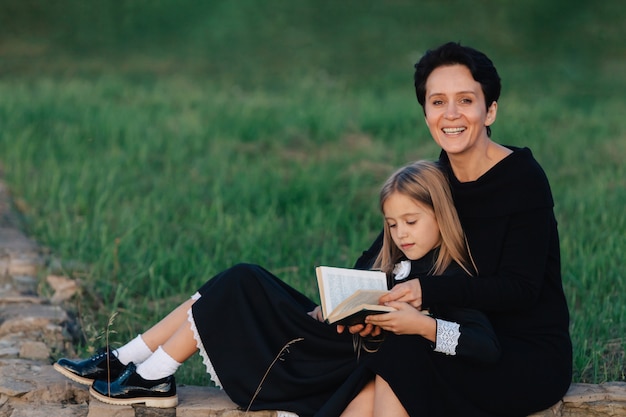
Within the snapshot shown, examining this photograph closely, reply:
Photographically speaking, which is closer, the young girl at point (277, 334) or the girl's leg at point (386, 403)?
the girl's leg at point (386, 403)

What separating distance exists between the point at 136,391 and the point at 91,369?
8.5 inches

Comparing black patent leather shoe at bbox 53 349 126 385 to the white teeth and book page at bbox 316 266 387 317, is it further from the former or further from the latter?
the white teeth

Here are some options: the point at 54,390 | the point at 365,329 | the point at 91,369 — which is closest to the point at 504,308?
the point at 365,329

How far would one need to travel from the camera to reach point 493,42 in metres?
17.7

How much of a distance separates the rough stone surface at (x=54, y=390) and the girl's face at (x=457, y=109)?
102cm

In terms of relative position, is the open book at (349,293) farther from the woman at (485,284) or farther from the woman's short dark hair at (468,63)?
the woman's short dark hair at (468,63)

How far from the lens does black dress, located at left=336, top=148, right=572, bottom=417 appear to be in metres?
3.60

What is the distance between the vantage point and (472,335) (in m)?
3.62

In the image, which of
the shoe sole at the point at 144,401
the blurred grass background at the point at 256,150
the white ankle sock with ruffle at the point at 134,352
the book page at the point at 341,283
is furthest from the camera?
the blurred grass background at the point at 256,150

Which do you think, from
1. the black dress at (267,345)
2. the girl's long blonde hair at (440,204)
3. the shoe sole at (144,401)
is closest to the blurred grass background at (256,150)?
the shoe sole at (144,401)

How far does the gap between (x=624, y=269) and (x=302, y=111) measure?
A: 5018mm

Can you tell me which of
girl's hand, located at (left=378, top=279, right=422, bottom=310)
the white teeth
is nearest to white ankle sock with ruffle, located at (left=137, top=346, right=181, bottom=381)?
girl's hand, located at (left=378, top=279, right=422, bottom=310)

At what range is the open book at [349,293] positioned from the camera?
11.6ft

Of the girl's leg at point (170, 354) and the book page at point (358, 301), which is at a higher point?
the book page at point (358, 301)
